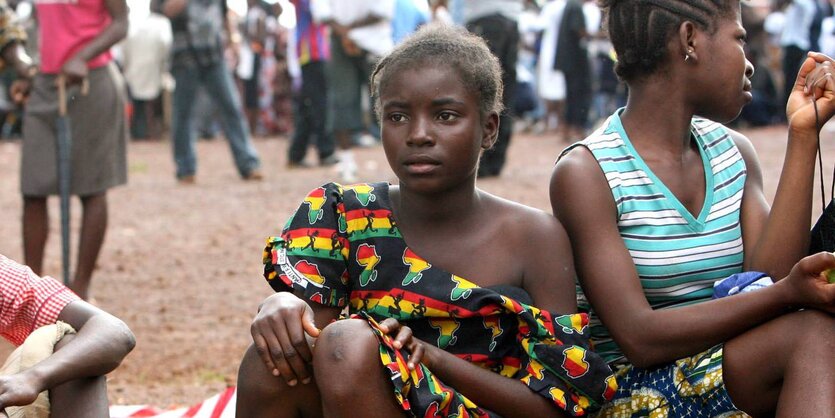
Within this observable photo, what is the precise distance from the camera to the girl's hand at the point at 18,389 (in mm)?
2584

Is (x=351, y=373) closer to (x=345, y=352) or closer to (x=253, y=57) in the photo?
(x=345, y=352)

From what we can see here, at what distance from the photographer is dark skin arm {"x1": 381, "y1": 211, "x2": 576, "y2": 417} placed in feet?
8.41

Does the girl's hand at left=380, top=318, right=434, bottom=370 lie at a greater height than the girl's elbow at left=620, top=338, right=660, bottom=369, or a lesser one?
greater

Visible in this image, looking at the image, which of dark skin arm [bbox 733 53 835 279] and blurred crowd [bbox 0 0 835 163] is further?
blurred crowd [bbox 0 0 835 163]

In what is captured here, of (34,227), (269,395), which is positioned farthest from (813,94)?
(34,227)

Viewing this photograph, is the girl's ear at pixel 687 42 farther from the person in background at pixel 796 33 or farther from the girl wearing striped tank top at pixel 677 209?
the person in background at pixel 796 33

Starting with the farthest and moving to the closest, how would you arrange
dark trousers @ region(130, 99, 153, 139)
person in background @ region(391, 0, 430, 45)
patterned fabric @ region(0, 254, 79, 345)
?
dark trousers @ region(130, 99, 153, 139)
person in background @ region(391, 0, 430, 45)
patterned fabric @ region(0, 254, 79, 345)

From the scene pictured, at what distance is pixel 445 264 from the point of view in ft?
9.17

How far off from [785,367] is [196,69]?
26.2 ft

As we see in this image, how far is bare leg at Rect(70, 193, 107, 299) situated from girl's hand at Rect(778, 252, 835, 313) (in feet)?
12.5

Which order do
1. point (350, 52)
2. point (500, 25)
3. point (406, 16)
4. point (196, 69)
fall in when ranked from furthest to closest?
point (406, 16) < point (350, 52) < point (196, 69) < point (500, 25)

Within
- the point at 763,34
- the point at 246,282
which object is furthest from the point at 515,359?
the point at 763,34

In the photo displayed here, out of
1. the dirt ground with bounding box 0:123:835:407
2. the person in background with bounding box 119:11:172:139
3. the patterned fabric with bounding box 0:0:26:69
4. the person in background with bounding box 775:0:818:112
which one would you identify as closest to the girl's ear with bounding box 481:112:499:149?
the dirt ground with bounding box 0:123:835:407

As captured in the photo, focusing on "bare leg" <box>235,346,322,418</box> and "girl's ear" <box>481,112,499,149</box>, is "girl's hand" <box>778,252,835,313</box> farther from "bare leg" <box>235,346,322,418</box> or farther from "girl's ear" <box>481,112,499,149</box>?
"bare leg" <box>235,346,322,418</box>
